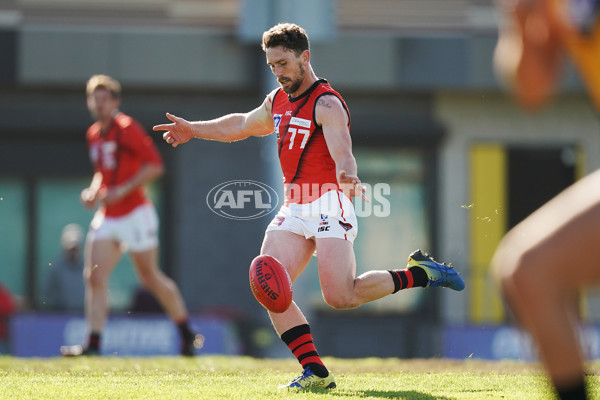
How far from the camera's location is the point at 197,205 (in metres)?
17.1

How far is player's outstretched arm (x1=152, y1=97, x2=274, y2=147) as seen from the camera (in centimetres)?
669

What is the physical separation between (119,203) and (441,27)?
31.7ft

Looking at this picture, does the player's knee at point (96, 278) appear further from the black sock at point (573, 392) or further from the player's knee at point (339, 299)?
the black sock at point (573, 392)

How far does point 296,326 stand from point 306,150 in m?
1.02

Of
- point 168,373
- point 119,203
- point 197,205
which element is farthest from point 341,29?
point 168,373

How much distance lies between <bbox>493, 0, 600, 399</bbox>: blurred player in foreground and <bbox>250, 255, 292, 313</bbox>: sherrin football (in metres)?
2.42

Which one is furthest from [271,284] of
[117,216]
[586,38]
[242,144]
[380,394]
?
[242,144]

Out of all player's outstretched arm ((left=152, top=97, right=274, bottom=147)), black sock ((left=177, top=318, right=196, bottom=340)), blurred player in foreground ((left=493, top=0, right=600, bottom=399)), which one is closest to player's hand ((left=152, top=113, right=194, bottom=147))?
player's outstretched arm ((left=152, top=97, right=274, bottom=147))

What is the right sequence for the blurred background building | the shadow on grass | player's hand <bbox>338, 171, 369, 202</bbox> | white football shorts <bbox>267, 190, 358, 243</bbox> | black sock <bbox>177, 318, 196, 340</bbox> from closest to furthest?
1. player's hand <bbox>338, 171, 369, 202</bbox>
2. the shadow on grass
3. white football shorts <bbox>267, 190, 358, 243</bbox>
4. black sock <bbox>177, 318, 196, 340</bbox>
5. the blurred background building

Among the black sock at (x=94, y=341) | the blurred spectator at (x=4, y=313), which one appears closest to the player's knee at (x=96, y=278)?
the black sock at (x=94, y=341)

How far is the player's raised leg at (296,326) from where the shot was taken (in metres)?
6.04

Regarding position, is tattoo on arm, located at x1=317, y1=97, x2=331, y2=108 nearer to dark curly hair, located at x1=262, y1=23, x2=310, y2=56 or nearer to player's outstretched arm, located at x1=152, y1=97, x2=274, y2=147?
dark curly hair, located at x1=262, y1=23, x2=310, y2=56

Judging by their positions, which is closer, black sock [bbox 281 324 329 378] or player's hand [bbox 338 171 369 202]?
player's hand [bbox 338 171 369 202]

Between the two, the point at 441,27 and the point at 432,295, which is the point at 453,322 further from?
the point at 441,27
